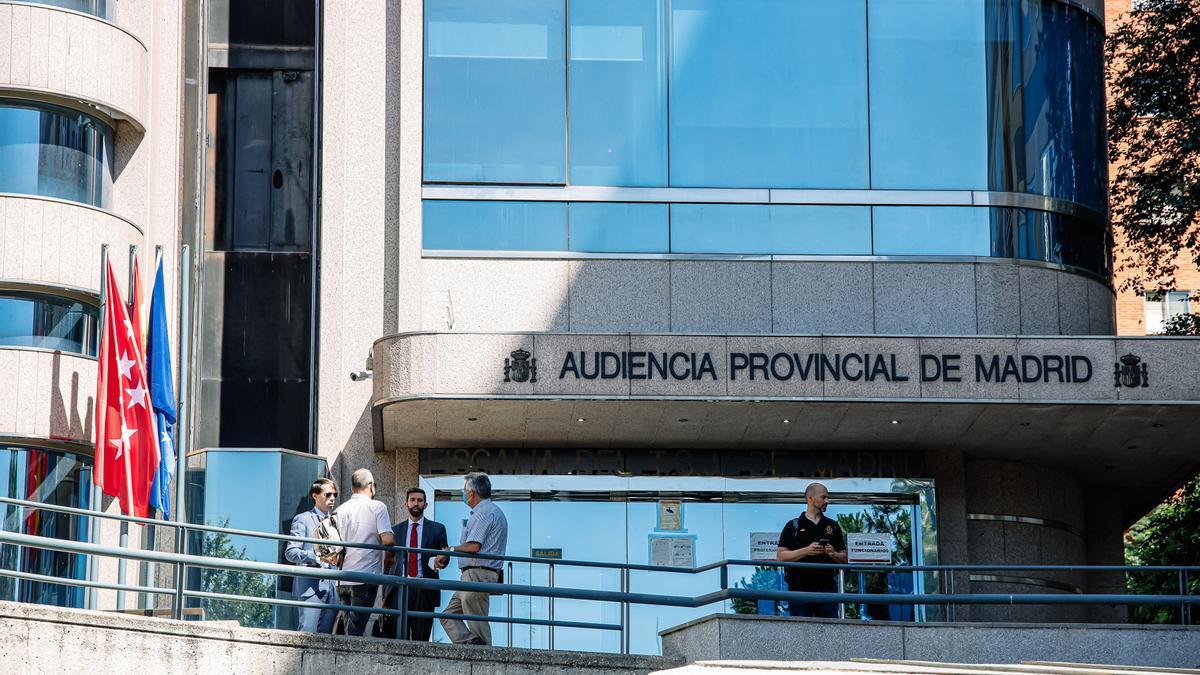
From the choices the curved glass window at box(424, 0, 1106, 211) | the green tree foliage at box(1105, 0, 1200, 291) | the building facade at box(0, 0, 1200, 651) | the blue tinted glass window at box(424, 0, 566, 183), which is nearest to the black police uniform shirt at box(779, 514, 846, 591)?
the building facade at box(0, 0, 1200, 651)

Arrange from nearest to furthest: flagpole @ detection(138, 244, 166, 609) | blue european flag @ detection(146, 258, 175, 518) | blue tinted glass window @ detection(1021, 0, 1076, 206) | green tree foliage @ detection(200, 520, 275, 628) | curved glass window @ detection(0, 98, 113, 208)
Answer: green tree foliage @ detection(200, 520, 275, 628) → blue european flag @ detection(146, 258, 175, 518) → flagpole @ detection(138, 244, 166, 609) → curved glass window @ detection(0, 98, 113, 208) → blue tinted glass window @ detection(1021, 0, 1076, 206)

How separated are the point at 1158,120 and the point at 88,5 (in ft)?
53.9

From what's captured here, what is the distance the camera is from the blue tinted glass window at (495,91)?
2206cm

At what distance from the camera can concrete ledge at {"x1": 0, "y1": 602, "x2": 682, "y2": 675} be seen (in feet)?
41.4

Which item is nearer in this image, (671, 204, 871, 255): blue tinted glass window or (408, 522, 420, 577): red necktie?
(408, 522, 420, 577): red necktie

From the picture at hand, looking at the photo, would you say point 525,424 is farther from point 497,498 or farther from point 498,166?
point 498,166

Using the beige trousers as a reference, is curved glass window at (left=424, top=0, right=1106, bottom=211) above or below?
above

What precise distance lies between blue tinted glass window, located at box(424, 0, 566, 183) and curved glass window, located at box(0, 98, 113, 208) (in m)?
4.01

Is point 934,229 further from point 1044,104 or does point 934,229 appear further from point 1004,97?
point 1044,104

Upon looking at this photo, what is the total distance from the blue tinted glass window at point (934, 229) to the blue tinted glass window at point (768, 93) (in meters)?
0.60

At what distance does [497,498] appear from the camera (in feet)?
73.7

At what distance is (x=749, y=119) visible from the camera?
22.3 meters

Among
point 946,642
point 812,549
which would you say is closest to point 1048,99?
point 812,549

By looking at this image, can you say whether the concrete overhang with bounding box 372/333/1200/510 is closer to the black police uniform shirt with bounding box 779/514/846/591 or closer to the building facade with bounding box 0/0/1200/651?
the building facade with bounding box 0/0/1200/651
